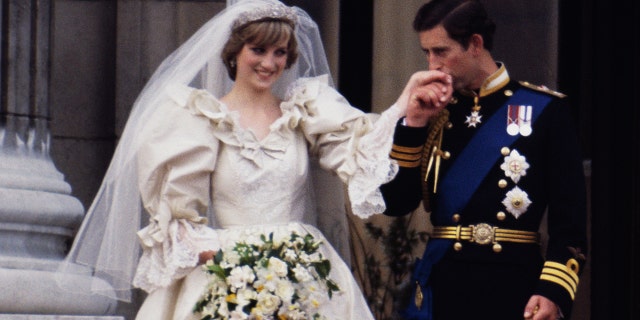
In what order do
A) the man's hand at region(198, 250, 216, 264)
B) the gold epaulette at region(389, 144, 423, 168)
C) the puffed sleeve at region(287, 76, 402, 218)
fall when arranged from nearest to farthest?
the gold epaulette at region(389, 144, 423, 168)
the puffed sleeve at region(287, 76, 402, 218)
the man's hand at region(198, 250, 216, 264)

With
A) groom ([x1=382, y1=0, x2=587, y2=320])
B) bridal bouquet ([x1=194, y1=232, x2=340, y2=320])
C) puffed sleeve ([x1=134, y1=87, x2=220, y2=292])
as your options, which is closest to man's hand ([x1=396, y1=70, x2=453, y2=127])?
groom ([x1=382, y1=0, x2=587, y2=320])

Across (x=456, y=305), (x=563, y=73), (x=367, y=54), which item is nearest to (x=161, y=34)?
(x=367, y=54)

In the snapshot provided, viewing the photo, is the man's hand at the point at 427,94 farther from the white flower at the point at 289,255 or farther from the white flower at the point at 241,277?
the white flower at the point at 241,277

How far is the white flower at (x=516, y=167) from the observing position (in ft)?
20.5

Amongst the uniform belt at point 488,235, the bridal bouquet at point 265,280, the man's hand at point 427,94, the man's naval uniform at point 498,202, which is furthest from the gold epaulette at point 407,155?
the bridal bouquet at point 265,280

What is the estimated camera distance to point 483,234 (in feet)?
20.4

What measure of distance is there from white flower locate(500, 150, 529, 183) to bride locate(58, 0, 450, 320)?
0.46 m

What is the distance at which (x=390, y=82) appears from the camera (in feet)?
31.2

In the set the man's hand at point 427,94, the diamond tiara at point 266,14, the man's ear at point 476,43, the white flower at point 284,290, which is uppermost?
the diamond tiara at point 266,14

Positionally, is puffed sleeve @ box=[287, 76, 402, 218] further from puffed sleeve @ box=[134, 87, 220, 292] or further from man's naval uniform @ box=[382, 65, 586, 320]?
puffed sleeve @ box=[134, 87, 220, 292]

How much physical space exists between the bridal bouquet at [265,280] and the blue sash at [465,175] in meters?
0.37

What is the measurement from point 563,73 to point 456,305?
10.3ft

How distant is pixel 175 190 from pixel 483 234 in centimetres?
116

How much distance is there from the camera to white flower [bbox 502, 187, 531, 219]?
623cm
